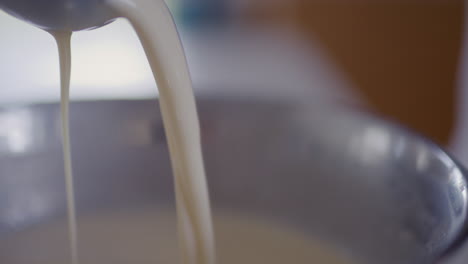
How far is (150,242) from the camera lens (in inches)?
20.2

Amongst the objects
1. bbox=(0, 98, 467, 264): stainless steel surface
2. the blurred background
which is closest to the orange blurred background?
the blurred background

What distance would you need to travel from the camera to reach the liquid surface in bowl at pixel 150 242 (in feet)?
1.60

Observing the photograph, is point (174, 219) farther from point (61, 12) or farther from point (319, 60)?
point (319, 60)

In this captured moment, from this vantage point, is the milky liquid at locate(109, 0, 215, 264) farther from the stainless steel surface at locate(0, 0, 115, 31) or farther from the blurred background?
the blurred background

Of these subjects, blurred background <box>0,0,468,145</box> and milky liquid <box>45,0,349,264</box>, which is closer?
milky liquid <box>45,0,349,264</box>

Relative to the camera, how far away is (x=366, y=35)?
1162mm

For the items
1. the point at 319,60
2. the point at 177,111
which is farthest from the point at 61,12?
the point at 319,60

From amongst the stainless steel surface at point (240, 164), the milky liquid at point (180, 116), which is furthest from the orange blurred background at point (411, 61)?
the milky liquid at point (180, 116)

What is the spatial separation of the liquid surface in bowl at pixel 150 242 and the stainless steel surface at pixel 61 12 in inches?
8.8

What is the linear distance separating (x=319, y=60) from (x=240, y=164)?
0.61 m

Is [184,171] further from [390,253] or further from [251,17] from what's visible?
[251,17]

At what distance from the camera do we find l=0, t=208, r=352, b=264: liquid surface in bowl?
0.49 metres

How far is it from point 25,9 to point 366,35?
0.94 m

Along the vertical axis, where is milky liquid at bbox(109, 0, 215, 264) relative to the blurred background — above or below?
above
